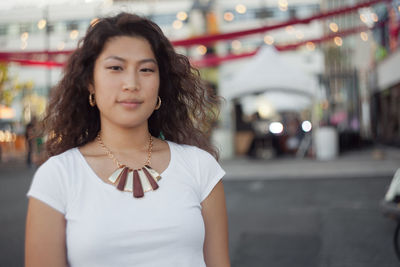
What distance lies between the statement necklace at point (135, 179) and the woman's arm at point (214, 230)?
0.23 m

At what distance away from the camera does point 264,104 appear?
18.8 metres

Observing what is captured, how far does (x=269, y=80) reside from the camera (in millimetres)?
14703

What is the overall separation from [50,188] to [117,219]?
24 cm

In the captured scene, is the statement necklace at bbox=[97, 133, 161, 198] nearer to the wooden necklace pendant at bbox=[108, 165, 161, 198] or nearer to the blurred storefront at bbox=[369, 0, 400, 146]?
the wooden necklace pendant at bbox=[108, 165, 161, 198]

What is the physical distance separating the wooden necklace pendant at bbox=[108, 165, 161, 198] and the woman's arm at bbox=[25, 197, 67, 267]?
221 mm

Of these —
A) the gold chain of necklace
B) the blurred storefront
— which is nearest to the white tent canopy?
the blurred storefront

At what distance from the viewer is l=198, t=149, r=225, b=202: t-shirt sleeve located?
1824 mm

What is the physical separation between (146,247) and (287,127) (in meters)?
17.1

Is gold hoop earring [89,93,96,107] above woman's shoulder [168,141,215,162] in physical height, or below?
above

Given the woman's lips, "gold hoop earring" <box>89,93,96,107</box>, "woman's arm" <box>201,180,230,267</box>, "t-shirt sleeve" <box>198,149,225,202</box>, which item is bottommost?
"woman's arm" <box>201,180,230,267</box>

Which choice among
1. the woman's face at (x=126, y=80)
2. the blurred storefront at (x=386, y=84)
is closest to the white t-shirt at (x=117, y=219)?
the woman's face at (x=126, y=80)

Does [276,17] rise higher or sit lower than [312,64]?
higher

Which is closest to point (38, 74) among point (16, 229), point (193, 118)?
point (16, 229)

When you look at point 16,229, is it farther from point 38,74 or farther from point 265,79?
point 38,74
